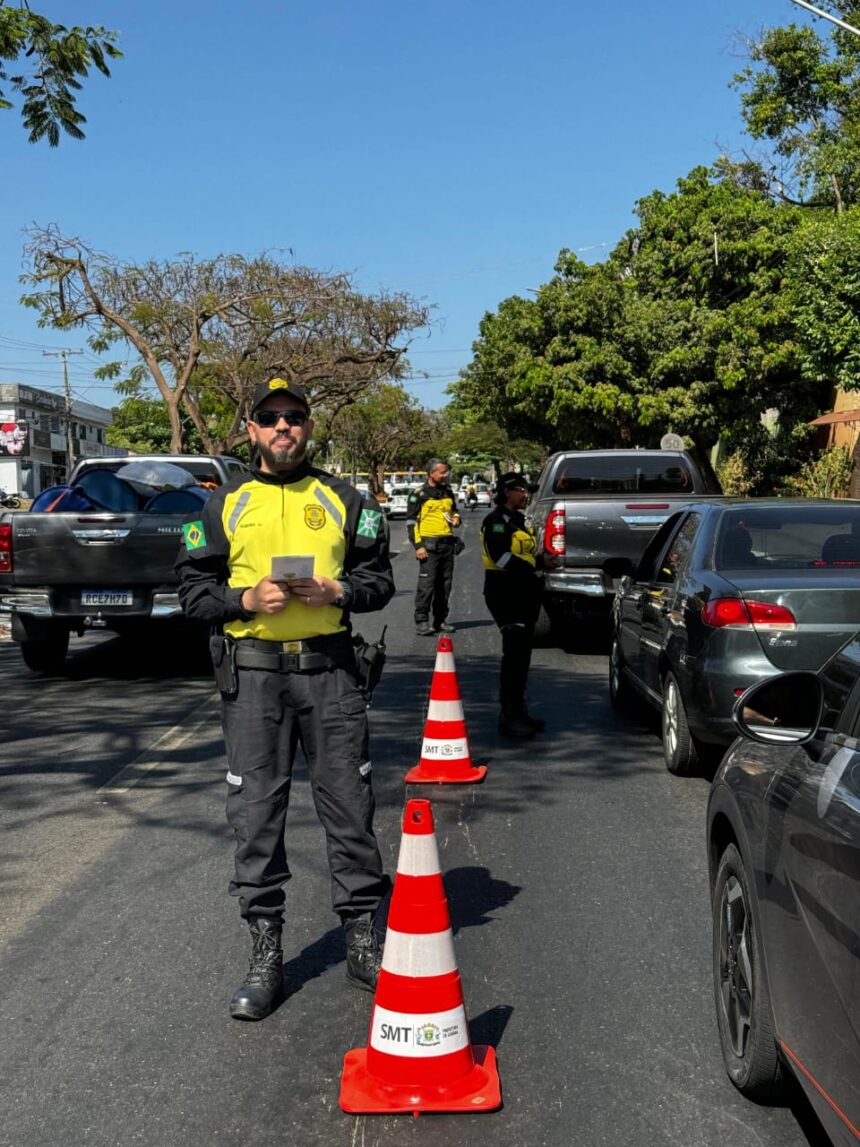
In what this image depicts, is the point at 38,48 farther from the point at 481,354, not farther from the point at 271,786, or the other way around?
the point at 481,354

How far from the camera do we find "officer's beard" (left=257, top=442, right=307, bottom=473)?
4.41 meters

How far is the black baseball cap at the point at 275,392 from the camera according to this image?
4.43 metres

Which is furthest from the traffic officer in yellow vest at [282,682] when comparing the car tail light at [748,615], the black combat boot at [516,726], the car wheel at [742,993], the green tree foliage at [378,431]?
the green tree foliage at [378,431]

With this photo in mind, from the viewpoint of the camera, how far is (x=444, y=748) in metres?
7.56

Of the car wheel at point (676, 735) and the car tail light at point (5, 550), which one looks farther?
the car tail light at point (5, 550)

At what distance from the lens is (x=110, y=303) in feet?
103

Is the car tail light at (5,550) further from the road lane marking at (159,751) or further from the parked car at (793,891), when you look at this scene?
the parked car at (793,891)

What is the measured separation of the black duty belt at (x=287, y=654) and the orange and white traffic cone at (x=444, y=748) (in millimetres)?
3140

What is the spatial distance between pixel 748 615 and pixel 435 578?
27.2 feet

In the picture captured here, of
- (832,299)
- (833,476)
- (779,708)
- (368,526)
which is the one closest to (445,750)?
(368,526)

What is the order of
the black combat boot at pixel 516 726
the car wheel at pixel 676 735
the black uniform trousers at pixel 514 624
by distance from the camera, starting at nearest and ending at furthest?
the car wheel at pixel 676 735 → the black uniform trousers at pixel 514 624 → the black combat boot at pixel 516 726

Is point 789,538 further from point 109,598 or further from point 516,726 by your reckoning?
point 109,598

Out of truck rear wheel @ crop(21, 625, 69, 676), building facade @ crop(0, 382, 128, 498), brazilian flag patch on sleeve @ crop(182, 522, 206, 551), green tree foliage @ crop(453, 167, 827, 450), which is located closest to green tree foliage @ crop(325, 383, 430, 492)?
building facade @ crop(0, 382, 128, 498)

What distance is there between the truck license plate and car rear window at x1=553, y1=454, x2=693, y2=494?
5154 mm
